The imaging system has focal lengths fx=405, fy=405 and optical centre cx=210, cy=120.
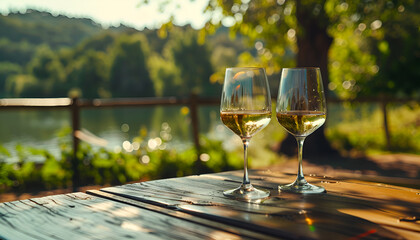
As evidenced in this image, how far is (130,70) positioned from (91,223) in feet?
189

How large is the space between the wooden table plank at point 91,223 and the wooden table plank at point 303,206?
94 mm

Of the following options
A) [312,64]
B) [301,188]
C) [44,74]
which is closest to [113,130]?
[312,64]

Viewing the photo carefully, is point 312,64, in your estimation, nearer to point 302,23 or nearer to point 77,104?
point 302,23

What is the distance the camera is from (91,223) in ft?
3.08

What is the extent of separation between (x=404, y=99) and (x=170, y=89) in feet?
154

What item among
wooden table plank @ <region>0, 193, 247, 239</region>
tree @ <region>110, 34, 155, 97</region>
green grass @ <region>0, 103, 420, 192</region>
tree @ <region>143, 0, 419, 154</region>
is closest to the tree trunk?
tree @ <region>143, 0, 419, 154</region>

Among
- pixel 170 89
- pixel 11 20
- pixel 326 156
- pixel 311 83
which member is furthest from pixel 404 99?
pixel 11 20

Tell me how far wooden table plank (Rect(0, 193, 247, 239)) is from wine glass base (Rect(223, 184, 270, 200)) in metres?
0.28

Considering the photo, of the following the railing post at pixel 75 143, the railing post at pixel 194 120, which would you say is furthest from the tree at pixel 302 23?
the railing post at pixel 75 143

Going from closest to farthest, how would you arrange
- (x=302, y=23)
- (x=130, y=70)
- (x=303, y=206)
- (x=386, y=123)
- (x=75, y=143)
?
(x=303, y=206) → (x=75, y=143) → (x=302, y=23) → (x=386, y=123) → (x=130, y=70)

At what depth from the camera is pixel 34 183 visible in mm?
5238

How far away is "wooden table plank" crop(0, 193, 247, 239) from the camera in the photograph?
0.85 m

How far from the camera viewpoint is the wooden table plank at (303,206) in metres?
0.88

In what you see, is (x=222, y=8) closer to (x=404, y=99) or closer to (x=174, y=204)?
(x=404, y=99)
